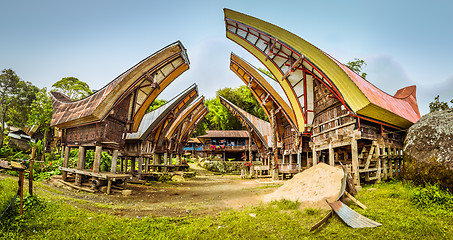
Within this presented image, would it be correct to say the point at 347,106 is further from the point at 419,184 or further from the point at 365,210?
the point at 365,210

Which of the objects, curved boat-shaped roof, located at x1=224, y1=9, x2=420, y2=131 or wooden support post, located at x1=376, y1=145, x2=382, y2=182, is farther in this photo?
wooden support post, located at x1=376, y1=145, x2=382, y2=182

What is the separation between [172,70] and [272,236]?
1155cm

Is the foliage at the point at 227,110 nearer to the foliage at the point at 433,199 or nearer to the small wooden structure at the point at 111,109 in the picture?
the small wooden structure at the point at 111,109

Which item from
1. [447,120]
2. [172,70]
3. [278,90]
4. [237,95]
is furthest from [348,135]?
[237,95]

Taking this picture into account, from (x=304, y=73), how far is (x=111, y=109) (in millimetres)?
11685

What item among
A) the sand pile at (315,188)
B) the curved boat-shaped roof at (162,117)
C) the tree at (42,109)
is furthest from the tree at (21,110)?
the sand pile at (315,188)

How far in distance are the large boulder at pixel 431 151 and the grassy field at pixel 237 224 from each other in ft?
2.33

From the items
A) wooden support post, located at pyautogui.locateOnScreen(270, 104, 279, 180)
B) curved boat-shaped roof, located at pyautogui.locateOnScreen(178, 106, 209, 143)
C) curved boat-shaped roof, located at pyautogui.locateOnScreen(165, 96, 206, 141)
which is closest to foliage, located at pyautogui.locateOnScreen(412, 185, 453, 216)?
wooden support post, located at pyautogui.locateOnScreen(270, 104, 279, 180)

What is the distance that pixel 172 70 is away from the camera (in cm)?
1415

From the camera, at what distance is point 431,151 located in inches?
297

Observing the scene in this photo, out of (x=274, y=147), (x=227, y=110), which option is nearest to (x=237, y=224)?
(x=274, y=147)

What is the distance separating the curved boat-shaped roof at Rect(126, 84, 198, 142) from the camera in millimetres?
18250

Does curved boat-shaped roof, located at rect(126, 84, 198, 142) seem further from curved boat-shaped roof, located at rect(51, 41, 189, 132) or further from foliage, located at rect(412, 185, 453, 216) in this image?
foliage, located at rect(412, 185, 453, 216)

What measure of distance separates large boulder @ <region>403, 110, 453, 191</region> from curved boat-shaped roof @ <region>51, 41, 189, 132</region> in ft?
38.2
